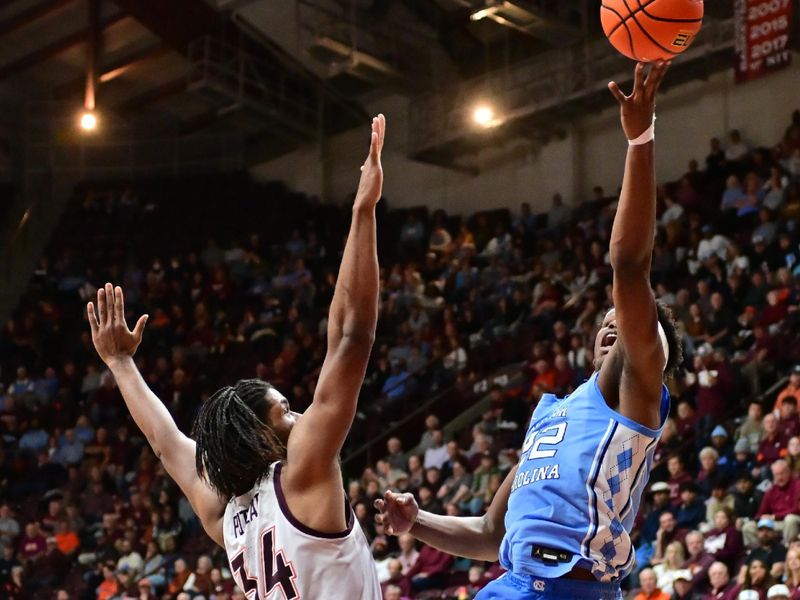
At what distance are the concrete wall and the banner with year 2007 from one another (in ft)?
6.93

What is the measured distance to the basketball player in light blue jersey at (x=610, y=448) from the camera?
3514 millimetres

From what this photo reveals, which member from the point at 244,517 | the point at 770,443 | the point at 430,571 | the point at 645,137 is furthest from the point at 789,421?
the point at 244,517

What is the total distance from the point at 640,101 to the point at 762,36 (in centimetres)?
1175

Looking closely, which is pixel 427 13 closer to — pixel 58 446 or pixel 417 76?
pixel 417 76

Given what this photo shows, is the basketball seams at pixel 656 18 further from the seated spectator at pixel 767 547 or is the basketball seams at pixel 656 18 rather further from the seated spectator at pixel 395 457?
the seated spectator at pixel 395 457

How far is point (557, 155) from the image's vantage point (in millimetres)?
19359

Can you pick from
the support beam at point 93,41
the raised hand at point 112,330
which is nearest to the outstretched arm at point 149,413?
the raised hand at point 112,330

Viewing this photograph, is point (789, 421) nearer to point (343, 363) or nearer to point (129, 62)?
point (343, 363)

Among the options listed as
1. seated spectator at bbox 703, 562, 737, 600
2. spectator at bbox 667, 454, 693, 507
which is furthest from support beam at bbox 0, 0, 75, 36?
seated spectator at bbox 703, 562, 737, 600

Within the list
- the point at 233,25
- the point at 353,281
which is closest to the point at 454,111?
the point at 233,25

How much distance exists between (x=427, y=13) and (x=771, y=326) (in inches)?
379

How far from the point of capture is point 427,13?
19.7 m

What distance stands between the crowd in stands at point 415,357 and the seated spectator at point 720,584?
2 cm

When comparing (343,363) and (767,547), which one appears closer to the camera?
(343,363)
